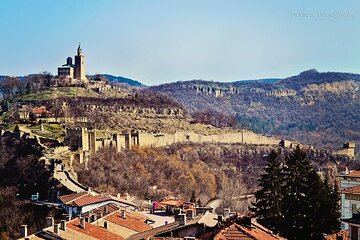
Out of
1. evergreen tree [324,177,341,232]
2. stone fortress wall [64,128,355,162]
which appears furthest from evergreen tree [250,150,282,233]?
stone fortress wall [64,128,355,162]

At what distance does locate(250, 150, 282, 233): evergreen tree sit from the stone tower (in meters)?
98.6

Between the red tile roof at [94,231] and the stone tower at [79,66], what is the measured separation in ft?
325

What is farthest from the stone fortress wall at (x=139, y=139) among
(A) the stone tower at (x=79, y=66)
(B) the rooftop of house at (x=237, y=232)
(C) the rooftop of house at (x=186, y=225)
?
(B) the rooftop of house at (x=237, y=232)

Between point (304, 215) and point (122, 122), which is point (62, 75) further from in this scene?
point (304, 215)

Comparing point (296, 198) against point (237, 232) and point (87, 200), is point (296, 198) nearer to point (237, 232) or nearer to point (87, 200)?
point (237, 232)

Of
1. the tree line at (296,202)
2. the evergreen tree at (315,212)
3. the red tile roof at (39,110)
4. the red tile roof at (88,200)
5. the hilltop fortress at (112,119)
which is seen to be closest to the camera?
the evergreen tree at (315,212)

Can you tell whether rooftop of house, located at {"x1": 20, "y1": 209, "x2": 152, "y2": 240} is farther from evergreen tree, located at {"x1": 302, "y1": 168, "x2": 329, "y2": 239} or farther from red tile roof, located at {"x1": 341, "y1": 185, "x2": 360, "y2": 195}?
red tile roof, located at {"x1": 341, "y1": 185, "x2": 360, "y2": 195}

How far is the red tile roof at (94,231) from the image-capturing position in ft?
108

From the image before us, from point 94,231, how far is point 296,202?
9247 millimetres

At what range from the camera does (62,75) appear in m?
132

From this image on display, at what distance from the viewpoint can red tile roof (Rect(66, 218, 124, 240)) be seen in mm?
32906

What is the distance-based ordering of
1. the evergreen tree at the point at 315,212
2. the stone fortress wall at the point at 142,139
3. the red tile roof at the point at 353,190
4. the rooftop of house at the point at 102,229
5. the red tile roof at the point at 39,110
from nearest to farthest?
the rooftop of house at the point at 102,229, the red tile roof at the point at 353,190, the evergreen tree at the point at 315,212, the stone fortress wall at the point at 142,139, the red tile roof at the point at 39,110

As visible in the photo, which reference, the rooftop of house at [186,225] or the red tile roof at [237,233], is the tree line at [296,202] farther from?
the red tile roof at [237,233]

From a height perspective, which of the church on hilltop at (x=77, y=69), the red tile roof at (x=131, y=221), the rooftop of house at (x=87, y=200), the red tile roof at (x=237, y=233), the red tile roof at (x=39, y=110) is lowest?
the rooftop of house at (x=87, y=200)
